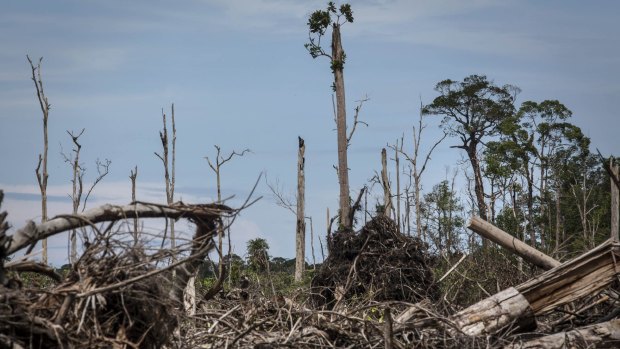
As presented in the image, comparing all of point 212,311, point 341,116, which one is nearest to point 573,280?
point 212,311

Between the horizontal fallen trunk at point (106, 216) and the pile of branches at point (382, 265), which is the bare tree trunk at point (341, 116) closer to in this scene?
the pile of branches at point (382, 265)

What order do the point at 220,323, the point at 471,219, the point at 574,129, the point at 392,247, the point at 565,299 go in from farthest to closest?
the point at 574,129 → the point at 392,247 → the point at 471,219 → the point at 565,299 → the point at 220,323

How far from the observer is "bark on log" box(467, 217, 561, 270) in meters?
10.9

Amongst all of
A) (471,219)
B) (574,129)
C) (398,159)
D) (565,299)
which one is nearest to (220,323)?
(565,299)

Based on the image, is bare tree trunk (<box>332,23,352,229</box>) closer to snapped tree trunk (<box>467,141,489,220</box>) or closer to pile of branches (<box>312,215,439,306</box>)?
snapped tree trunk (<box>467,141,489,220</box>)

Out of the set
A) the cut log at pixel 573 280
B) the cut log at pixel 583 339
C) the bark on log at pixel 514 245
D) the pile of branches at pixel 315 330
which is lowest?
the cut log at pixel 583 339

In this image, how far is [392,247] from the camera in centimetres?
1355

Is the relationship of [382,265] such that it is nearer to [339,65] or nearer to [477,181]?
[339,65]

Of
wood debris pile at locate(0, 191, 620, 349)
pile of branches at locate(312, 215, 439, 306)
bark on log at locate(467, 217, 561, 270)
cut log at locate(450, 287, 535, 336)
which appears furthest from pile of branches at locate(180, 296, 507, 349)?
pile of branches at locate(312, 215, 439, 306)

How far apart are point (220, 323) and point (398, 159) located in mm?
31190

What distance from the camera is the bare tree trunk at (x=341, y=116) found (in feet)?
101

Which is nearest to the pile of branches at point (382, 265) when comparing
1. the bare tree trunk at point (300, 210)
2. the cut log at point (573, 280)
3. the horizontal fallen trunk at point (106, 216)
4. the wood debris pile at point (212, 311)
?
the wood debris pile at point (212, 311)

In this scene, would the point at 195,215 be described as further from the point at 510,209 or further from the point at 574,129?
the point at 574,129

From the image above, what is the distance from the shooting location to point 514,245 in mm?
11070
